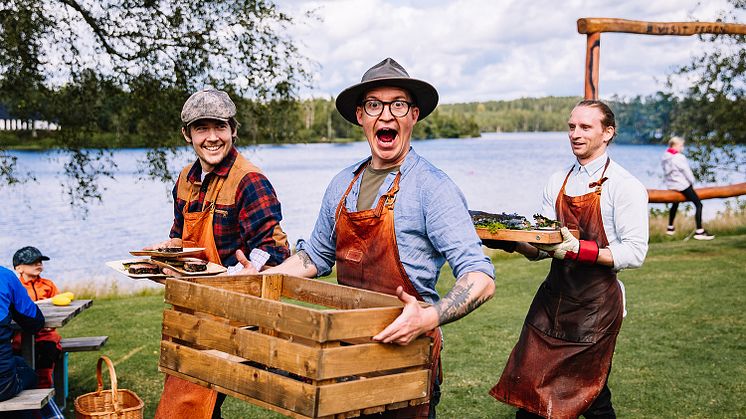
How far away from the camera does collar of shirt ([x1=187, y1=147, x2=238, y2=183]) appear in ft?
14.0

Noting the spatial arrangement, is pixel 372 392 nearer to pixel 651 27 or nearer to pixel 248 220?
pixel 248 220

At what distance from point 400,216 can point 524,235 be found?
4.17ft

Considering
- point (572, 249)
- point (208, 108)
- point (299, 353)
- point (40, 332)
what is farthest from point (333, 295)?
point (40, 332)

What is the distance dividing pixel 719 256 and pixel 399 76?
1195cm

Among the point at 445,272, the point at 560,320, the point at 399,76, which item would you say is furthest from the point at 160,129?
the point at 399,76

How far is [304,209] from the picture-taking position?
31.1 meters

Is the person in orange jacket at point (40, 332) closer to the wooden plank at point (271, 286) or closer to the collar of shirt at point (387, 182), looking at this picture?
the wooden plank at point (271, 286)

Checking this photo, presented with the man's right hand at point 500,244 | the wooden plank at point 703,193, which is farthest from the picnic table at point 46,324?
the wooden plank at point 703,193

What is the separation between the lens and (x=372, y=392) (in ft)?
8.98

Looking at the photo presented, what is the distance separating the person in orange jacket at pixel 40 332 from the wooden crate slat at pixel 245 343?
329 centimetres

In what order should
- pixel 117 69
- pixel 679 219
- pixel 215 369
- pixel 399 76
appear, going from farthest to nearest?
pixel 679 219
pixel 117 69
pixel 399 76
pixel 215 369

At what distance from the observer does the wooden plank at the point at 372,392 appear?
8.55 feet

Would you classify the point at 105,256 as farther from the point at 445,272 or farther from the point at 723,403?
the point at 723,403

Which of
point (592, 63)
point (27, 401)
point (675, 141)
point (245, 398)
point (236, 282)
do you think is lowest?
point (27, 401)
